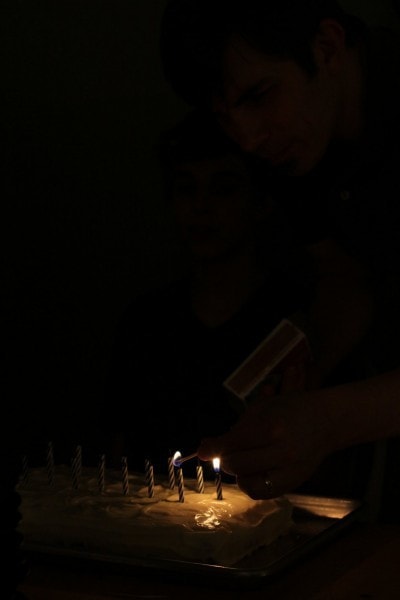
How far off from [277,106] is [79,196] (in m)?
1.32

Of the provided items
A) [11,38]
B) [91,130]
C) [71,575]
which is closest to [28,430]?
[91,130]

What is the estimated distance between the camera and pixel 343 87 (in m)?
1.61

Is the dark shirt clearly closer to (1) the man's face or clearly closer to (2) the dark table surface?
(1) the man's face

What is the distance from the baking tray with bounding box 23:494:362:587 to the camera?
1.04m

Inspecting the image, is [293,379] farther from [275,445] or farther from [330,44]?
[330,44]

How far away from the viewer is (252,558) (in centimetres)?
116

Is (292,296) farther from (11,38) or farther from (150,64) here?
(11,38)

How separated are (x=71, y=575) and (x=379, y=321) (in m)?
1.18

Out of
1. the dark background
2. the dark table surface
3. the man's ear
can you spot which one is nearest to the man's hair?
the man's ear

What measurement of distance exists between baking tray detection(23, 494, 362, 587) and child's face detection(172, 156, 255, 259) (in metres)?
0.96

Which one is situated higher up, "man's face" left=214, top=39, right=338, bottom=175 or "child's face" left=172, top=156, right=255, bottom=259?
"man's face" left=214, top=39, right=338, bottom=175

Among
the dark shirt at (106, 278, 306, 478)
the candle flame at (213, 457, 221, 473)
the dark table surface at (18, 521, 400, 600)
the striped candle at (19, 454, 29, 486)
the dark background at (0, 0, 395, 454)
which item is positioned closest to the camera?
the dark table surface at (18, 521, 400, 600)

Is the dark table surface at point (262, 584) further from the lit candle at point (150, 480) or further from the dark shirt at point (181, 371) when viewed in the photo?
the dark shirt at point (181, 371)

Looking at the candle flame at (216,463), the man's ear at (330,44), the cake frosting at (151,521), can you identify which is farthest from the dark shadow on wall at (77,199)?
the candle flame at (216,463)
